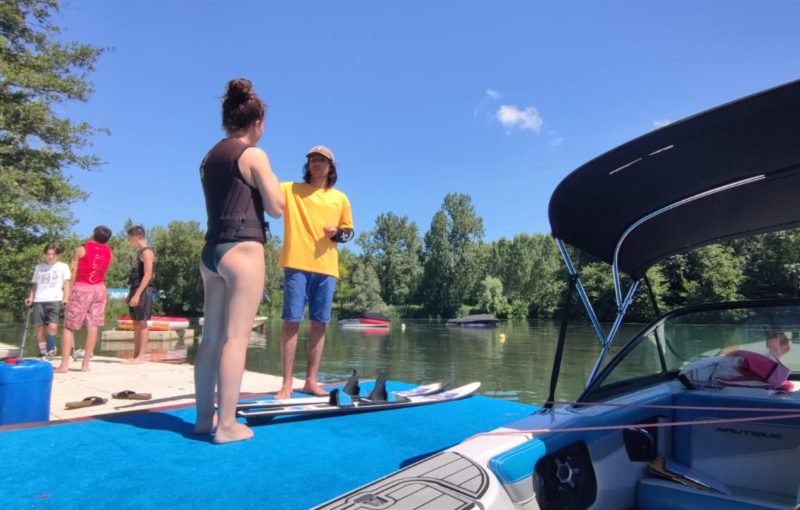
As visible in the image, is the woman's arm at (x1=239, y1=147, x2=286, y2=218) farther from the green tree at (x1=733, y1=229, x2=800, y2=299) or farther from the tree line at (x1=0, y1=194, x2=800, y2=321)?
the tree line at (x1=0, y1=194, x2=800, y2=321)

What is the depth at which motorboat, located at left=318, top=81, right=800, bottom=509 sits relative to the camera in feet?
5.47

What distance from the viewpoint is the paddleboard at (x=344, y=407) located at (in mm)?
3064

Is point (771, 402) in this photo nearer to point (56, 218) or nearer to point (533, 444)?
point (533, 444)

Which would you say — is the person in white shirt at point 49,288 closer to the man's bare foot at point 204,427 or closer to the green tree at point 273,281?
the man's bare foot at point 204,427

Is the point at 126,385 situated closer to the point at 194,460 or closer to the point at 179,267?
the point at 194,460

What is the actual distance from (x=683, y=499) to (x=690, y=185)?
157 cm

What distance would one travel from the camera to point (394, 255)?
76.1 meters

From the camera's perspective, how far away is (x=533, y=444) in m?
1.73

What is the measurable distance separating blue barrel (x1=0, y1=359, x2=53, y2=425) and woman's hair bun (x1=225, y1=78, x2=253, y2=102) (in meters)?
2.01

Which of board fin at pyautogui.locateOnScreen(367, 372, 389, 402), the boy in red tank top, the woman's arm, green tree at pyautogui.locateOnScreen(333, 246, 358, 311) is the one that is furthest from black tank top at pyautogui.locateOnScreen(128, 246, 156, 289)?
green tree at pyautogui.locateOnScreen(333, 246, 358, 311)

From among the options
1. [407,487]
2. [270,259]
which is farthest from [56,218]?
[270,259]

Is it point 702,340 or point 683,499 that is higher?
point 702,340

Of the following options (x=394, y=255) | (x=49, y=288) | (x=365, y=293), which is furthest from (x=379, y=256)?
(x=49, y=288)

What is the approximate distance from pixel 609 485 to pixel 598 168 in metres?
1.45
